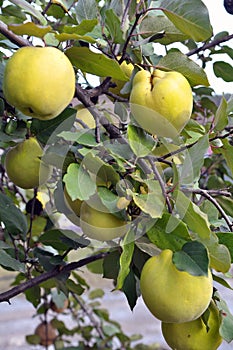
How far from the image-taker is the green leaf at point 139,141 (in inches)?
27.7

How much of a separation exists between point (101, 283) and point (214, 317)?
10.1 feet

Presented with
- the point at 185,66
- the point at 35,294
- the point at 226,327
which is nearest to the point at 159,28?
the point at 185,66

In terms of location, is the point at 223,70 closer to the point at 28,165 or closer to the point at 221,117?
the point at 221,117

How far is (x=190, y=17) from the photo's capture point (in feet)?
2.35

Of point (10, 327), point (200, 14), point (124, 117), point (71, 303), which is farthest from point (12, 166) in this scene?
point (10, 327)

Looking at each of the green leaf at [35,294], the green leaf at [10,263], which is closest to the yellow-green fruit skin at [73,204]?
the green leaf at [10,263]

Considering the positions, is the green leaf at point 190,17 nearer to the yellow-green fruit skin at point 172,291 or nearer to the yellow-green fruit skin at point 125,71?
the yellow-green fruit skin at point 125,71

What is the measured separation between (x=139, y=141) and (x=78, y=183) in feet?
0.35

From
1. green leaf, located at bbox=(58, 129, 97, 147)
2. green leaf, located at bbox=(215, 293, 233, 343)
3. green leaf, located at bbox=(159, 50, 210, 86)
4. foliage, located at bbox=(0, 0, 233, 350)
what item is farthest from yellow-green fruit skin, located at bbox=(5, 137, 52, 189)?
green leaf, located at bbox=(215, 293, 233, 343)

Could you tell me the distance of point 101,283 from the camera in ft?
12.4

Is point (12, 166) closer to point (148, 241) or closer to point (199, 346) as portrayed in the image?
point (148, 241)

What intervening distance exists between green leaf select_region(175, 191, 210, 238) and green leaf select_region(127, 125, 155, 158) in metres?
0.08

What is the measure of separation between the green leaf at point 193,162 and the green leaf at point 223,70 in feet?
1.39

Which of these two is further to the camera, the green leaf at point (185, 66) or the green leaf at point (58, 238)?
the green leaf at point (58, 238)
